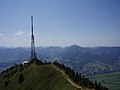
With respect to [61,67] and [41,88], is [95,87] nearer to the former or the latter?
[41,88]

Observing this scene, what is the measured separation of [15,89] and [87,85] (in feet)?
163

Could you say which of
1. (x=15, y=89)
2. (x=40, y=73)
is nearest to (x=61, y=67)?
(x=40, y=73)

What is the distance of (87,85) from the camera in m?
97.0

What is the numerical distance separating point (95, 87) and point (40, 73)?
132 ft

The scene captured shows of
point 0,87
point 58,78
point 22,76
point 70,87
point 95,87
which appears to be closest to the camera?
point 70,87

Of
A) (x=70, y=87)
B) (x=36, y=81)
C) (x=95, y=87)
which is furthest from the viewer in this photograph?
A: (x=36, y=81)

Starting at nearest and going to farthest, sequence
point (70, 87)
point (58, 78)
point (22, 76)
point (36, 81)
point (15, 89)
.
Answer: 1. point (70, 87)
2. point (58, 78)
3. point (36, 81)
4. point (15, 89)
5. point (22, 76)

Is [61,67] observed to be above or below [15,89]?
above

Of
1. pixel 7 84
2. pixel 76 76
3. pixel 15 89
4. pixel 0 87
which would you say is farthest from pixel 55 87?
pixel 0 87

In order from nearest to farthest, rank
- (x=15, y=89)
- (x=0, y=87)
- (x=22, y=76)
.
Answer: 1. (x=15, y=89)
2. (x=22, y=76)
3. (x=0, y=87)

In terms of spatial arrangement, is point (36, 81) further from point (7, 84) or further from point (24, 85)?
point (7, 84)

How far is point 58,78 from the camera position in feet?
353

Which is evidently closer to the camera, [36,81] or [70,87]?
[70,87]

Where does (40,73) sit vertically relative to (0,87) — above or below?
above
